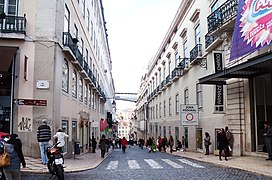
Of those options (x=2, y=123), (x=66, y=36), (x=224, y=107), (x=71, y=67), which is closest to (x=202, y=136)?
(x=224, y=107)

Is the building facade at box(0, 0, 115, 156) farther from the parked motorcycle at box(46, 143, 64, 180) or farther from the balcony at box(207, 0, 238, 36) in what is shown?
the balcony at box(207, 0, 238, 36)

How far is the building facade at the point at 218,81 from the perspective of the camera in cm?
1667

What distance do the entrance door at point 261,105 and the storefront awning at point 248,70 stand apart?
2.63 feet

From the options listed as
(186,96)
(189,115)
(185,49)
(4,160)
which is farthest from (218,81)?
(4,160)

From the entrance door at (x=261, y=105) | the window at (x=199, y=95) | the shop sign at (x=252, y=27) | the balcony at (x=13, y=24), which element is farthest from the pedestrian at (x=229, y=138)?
the balcony at (x=13, y=24)

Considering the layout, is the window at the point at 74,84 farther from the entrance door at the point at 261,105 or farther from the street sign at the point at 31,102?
the entrance door at the point at 261,105

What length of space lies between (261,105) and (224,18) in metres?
5.01

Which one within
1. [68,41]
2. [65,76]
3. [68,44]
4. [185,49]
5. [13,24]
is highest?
[185,49]

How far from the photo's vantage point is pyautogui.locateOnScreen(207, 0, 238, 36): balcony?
668 inches

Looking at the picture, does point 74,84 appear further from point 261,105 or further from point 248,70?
point 261,105

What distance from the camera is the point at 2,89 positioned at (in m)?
16.3

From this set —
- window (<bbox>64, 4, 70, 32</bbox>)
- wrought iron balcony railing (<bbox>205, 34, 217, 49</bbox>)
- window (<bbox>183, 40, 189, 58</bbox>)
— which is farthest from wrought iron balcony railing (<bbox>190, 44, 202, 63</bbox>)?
window (<bbox>64, 4, 70, 32</bbox>)

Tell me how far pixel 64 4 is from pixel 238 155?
12.6 meters

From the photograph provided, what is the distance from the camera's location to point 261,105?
17016 millimetres
